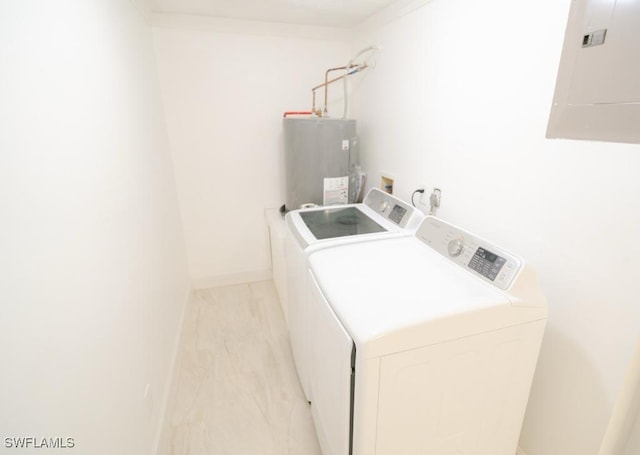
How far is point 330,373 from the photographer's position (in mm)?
1087

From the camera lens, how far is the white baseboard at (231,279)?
2.83 meters

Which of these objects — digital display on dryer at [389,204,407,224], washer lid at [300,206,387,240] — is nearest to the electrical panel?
digital display on dryer at [389,204,407,224]

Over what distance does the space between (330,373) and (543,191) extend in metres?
1.05

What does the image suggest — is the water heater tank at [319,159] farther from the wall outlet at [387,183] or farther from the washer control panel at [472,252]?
the washer control panel at [472,252]

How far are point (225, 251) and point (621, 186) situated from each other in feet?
8.78

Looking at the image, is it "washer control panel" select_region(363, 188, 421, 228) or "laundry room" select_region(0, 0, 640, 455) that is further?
"washer control panel" select_region(363, 188, 421, 228)

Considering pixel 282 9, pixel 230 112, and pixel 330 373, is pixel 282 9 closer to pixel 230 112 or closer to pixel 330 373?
pixel 230 112

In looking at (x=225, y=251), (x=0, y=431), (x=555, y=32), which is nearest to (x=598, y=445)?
(x=555, y=32)

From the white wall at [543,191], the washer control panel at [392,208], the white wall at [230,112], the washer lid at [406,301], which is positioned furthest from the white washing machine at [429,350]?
the white wall at [230,112]

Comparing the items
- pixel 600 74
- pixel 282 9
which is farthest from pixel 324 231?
pixel 282 9

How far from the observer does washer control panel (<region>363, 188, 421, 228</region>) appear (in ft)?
5.32

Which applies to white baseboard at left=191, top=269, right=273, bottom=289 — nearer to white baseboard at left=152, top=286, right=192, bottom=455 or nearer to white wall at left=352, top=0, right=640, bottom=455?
white baseboard at left=152, top=286, right=192, bottom=455
